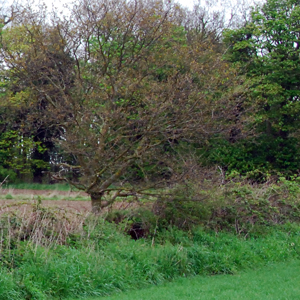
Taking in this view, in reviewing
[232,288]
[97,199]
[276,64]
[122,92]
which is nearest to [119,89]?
[122,92]

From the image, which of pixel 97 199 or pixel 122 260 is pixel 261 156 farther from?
pixel 122 260

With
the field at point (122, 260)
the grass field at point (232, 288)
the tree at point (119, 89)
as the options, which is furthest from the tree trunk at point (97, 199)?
the grass field at point (232, 288)

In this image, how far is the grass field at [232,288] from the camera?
26.4ft

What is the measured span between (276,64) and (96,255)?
23.4 meters

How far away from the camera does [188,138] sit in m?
13.5

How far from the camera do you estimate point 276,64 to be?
2911 cm

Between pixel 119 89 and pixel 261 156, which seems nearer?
pixel 119 89

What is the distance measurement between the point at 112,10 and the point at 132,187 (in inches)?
235

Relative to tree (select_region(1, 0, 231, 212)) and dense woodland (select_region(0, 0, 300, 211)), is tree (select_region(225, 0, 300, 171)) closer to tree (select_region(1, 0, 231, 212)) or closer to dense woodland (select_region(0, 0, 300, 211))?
dense woodland (select_region(0, 0, 300, 211))

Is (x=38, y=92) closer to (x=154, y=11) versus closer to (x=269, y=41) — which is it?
(x=154, y=11)

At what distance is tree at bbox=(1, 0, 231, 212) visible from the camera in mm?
13023

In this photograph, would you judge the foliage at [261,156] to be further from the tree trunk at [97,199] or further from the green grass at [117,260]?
the tree trunk at [97,199]

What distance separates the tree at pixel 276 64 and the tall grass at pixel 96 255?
1756 cm

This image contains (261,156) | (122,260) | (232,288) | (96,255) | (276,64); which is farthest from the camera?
(261,156)
